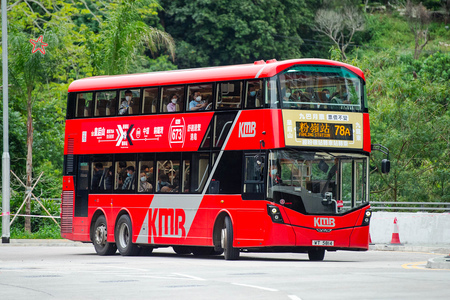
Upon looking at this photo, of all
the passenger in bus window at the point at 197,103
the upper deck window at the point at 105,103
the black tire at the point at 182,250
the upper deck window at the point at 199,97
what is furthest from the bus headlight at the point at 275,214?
the upper deck window at the point at 105,103

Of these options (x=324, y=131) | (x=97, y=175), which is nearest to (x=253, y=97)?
(x=324, y=131)

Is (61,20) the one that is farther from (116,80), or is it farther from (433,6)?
(433,6)

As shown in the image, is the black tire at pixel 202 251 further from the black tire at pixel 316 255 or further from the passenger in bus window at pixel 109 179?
the black tire at pixel 316 255

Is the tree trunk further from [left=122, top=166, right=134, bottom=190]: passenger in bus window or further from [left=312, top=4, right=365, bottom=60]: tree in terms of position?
[left=312, top=4, right=365, bottom=60]: tree

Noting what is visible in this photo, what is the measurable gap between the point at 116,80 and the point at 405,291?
13254 mm

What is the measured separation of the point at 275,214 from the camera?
766 inches

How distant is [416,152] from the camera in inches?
1329

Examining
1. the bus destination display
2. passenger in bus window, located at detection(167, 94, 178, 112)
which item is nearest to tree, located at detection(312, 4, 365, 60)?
passenger in bus window, located at detection(167, 94, 178, 112)

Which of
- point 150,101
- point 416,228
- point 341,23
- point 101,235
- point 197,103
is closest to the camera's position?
point 197,103

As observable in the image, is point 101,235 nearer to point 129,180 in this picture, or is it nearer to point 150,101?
point 129,180

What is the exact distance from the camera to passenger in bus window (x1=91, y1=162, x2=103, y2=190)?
24.0m

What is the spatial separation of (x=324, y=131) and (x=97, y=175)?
708 centimetres

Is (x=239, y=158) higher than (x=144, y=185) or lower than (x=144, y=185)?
higher

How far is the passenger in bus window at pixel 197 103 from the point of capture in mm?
21328
